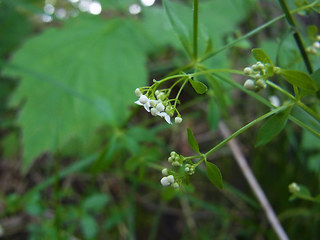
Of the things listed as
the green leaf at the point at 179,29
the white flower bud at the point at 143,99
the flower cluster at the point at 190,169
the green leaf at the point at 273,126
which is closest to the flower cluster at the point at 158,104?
the white flower bud at the point at 143,99

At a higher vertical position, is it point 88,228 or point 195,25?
point 195,25

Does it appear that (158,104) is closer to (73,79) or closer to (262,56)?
(262,56)

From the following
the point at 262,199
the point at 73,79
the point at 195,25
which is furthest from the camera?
the point at 73,79

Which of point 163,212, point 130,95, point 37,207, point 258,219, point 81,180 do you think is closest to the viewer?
point 37,207

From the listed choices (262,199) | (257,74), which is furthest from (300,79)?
(262,199)

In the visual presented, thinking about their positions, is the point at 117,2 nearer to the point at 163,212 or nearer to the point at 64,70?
the point at 64,70

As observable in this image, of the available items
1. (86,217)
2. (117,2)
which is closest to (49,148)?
(86,217)

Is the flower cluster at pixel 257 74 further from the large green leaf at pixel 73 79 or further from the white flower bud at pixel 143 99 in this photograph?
the large green leaf at pixel 73 79
